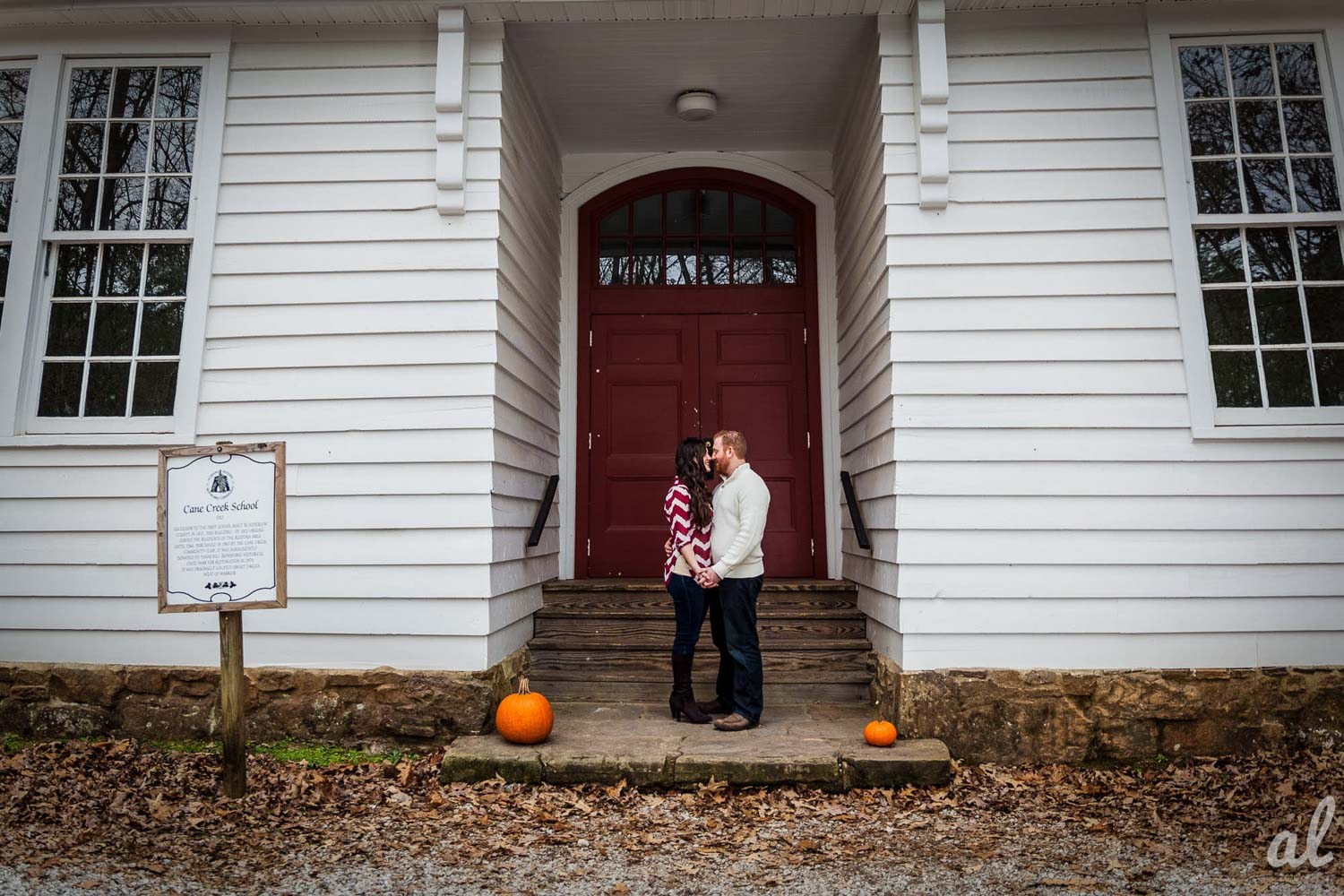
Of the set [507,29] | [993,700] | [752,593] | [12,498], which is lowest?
[993,700]

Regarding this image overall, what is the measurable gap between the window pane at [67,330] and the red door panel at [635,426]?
326 cm

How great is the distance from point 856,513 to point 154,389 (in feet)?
13.6

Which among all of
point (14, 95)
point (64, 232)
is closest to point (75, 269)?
point (64, 232)

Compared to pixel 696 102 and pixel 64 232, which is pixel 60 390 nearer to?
pixel 64 232

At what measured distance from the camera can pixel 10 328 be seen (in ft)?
15.9

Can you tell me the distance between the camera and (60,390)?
4914mm

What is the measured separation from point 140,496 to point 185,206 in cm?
168

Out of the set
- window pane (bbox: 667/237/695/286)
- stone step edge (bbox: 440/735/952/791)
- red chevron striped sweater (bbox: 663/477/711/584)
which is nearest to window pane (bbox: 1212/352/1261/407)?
stone step edge (bbox: 440/735/952/791)

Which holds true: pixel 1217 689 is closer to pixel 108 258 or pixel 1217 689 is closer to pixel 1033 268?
pixel 1033 268

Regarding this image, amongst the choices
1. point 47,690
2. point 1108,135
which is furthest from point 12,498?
point 1108,135

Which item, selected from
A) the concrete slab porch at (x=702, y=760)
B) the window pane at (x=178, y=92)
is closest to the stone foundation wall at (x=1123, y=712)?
the concrete slab porch at (x=702, y=760)

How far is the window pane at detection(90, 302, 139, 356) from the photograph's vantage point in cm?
493

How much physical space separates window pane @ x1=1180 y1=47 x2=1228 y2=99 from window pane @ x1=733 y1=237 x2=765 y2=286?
299 centimetres

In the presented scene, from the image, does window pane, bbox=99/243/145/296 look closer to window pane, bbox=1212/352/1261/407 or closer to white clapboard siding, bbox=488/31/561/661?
white clapboard siding, bbox=488/31/561/661
